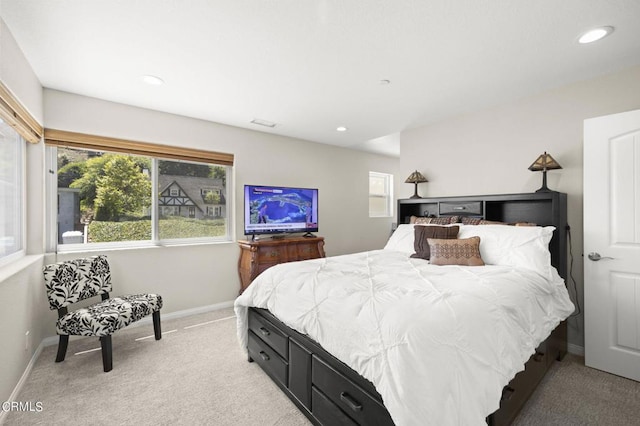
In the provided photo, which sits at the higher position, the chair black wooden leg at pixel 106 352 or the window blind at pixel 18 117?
the window blind at pixel 18 117

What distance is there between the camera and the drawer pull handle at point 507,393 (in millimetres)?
1438

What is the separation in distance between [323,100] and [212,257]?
2447mm

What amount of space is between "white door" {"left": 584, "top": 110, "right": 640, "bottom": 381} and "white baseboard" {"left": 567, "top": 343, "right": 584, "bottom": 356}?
265 mm

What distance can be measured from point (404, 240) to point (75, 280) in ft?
10.6

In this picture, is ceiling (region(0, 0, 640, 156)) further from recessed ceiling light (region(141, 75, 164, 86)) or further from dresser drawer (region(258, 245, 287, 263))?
dresser drawer (region(258, 245, 287, 263))

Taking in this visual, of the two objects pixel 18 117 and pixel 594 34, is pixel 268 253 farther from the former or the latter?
pixel 594 34

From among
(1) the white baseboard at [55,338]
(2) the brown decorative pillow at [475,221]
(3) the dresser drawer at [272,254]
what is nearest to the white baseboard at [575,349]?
(2) the brown decorative pillow at [475,221]

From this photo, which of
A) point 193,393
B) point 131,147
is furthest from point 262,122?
point 193,393

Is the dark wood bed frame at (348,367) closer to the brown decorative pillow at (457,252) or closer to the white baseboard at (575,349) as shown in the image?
the white baseboard at (575,349)

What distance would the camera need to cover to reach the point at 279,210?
4023 mm

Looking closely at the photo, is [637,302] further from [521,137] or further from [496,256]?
[521,137]

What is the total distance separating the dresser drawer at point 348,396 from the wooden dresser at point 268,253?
6.97ft

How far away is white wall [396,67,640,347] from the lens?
98.3 inches

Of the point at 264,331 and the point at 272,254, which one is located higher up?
the point at 272,254
